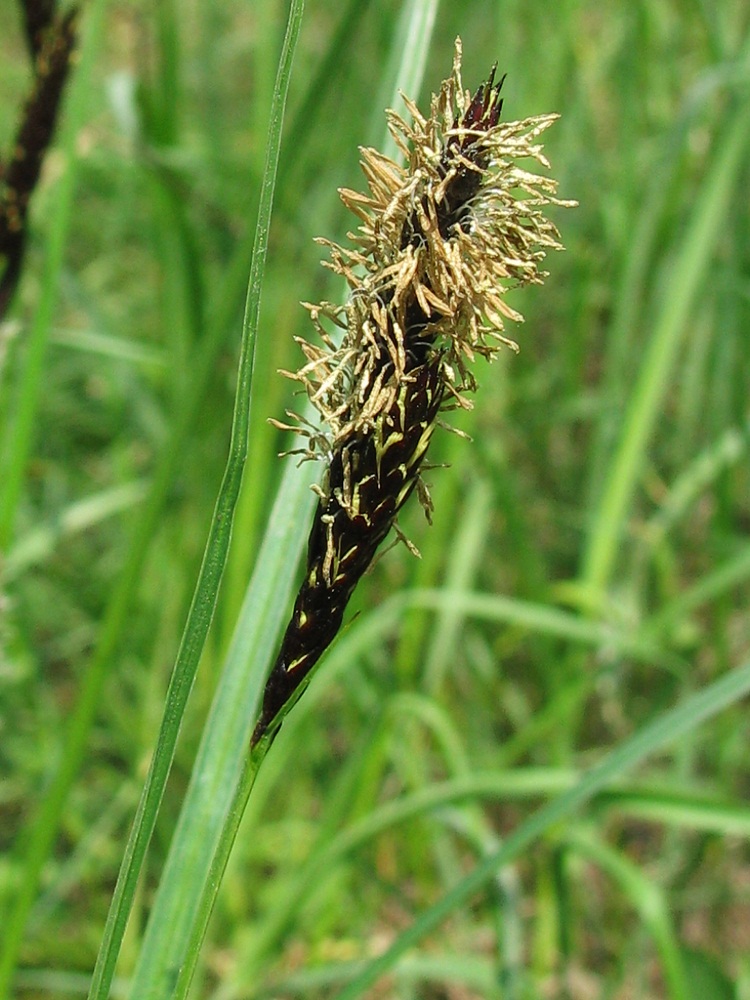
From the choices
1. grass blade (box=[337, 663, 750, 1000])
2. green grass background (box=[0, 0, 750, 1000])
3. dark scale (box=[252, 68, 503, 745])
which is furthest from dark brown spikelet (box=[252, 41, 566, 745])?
green grass background (box=[0, 0, 750, 1000])

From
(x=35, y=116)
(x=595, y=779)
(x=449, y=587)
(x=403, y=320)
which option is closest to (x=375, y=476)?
(x=403, y=320)

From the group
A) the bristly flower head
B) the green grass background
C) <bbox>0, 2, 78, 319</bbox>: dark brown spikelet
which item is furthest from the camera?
the green grass background

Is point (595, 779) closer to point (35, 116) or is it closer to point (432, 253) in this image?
point (432, 253)

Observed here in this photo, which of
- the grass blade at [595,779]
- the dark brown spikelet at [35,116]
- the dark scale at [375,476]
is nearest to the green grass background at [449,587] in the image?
the dark brown spikelet at [35,116]

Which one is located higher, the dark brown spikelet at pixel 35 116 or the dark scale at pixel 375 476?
the dark brown spikelet at pixel 35 116

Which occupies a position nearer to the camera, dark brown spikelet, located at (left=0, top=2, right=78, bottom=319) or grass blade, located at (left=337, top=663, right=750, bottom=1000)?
grass blade, located at (left=337, top=663, right=750, bottom=1000)

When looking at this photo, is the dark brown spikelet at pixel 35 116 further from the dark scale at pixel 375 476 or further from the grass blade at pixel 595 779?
the grass blade at pixel 595 779

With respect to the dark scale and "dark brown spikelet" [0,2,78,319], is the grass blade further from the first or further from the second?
"dark brown spikelet" [0,2,78,319]
